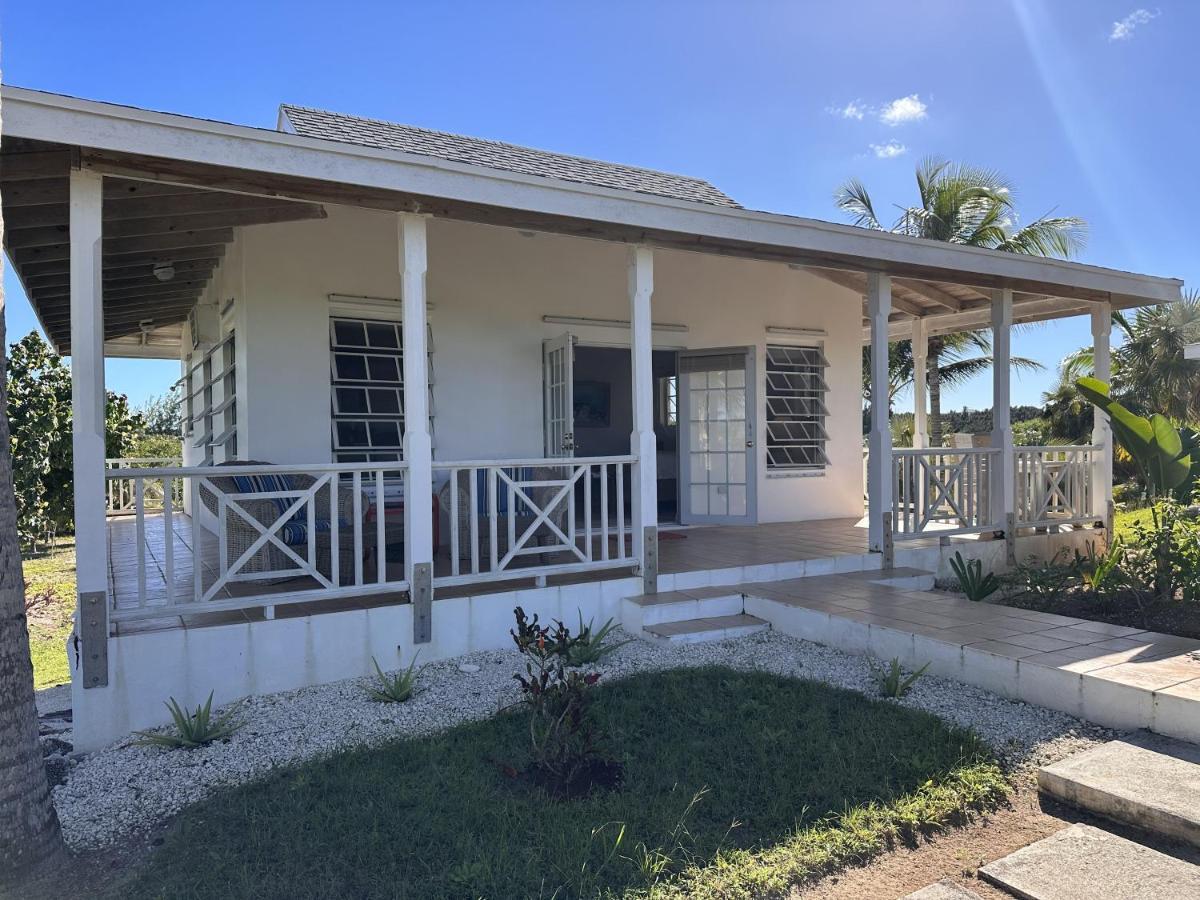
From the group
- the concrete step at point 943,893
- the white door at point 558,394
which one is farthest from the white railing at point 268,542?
A: the concrete step at point 943,893

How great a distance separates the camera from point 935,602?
526cm

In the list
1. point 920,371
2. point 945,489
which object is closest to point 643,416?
point 945,489

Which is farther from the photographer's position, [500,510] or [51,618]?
[51,618]

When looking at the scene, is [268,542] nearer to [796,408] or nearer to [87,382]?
[87,382]

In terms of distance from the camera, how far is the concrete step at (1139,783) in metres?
2.58

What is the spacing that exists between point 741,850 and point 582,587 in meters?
2.71

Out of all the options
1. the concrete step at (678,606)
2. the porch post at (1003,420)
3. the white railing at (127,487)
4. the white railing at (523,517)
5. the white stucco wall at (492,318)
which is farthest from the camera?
the white railing at (127,487)

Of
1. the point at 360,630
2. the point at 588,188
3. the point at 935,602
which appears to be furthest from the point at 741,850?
the point at 588,188

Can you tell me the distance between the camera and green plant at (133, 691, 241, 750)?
3524 mm

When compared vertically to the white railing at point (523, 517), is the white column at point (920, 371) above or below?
above

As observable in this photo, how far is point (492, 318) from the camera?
23.1 feet

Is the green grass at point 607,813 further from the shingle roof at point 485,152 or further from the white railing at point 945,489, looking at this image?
the shingle roof at point 485,152

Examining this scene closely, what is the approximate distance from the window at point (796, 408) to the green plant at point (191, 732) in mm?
6250

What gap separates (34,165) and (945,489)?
22.5 ft
